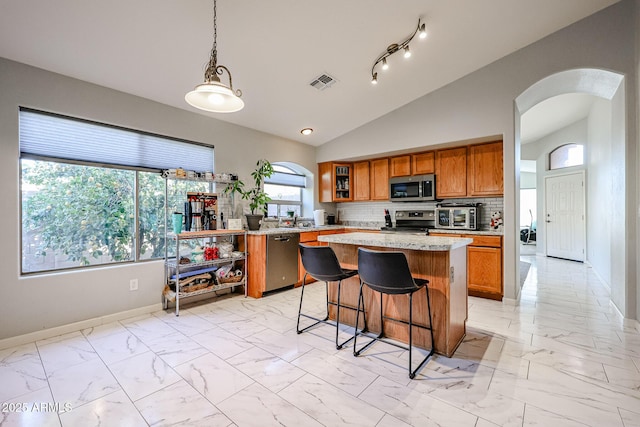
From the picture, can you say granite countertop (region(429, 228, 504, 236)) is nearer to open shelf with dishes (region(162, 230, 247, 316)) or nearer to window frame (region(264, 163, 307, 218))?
window frame (region(264, 163, 307, 218))

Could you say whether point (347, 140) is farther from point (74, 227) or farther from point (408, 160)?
point (74, 227)

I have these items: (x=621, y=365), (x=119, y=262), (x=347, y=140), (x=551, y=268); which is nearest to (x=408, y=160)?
(x=347, y=140)

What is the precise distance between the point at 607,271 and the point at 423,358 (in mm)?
4299

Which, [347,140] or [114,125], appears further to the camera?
[347,140]

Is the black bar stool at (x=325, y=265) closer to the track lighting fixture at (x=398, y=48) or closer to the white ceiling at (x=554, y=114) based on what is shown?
the track lighting fixture at (x=398, y=48)

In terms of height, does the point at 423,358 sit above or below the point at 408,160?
below

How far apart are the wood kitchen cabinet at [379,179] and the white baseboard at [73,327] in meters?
3.84

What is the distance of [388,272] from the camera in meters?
2.04

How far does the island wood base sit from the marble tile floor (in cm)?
18

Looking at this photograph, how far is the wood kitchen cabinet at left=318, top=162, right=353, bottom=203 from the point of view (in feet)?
18.1

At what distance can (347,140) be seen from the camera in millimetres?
5230

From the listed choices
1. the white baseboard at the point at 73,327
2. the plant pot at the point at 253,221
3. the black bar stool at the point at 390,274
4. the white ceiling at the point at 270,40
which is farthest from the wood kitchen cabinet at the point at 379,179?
the white baseboard at the point at 73,327

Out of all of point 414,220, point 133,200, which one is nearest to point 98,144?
point 133,200

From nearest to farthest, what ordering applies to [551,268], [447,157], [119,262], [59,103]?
[59,103]
[119,262]
[447,157]
[551,268]
